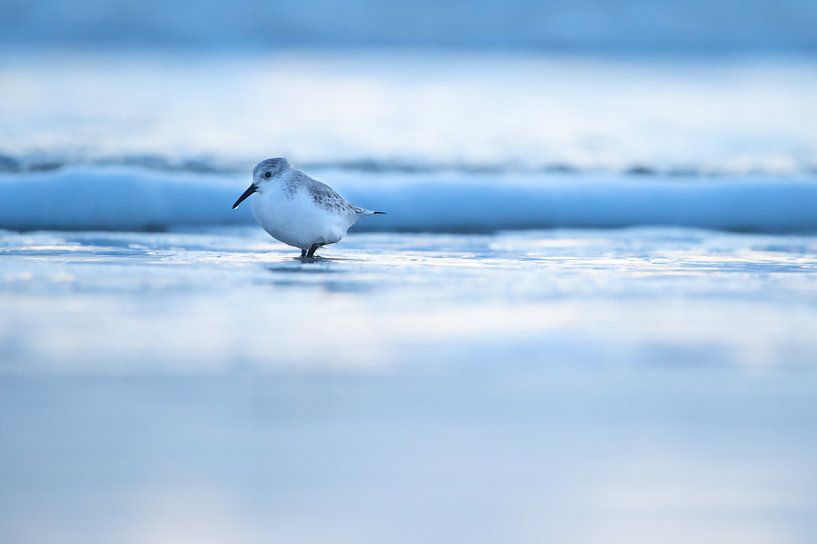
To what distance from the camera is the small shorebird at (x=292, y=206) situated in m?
5.52

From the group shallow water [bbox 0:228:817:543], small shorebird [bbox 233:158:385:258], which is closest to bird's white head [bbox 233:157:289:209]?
small shorebird [bbox 233:158:385:258]

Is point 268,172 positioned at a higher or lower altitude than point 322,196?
higher

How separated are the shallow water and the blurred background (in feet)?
0.03

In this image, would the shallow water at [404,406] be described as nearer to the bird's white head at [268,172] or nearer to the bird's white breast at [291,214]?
the bird's white breast at [291,214]

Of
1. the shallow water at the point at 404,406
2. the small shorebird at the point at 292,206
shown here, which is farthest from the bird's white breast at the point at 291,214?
the shallow water at the point at 404,406

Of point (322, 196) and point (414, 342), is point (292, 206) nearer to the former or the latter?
point (322, 196)

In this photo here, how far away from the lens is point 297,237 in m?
5.60

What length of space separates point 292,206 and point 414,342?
1.89 metres

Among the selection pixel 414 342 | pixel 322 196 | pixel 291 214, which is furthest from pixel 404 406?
pixel 322 196

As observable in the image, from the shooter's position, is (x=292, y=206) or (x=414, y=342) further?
(x=292, y=206)

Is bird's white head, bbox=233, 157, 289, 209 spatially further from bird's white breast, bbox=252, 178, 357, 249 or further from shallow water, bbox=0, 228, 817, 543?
shallow water, bbox=0, 228, 817, 543

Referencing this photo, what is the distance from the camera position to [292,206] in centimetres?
550

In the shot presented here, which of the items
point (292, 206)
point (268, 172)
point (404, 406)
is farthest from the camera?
point (268, 172)

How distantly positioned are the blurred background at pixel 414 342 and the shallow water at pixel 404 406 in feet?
0.03
